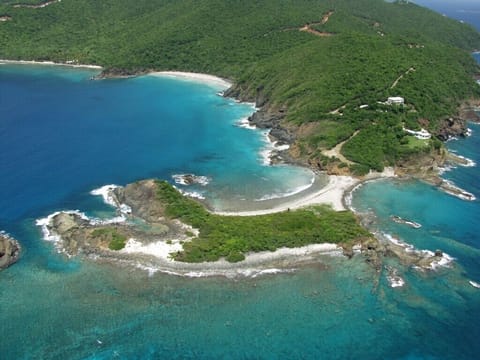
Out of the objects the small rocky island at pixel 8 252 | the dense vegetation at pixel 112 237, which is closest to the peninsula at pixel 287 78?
the dense vegetation at pixel 112 237

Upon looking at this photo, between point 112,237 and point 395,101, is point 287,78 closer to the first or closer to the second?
point 395,101

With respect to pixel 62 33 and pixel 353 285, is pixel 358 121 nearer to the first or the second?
pixel 353 285

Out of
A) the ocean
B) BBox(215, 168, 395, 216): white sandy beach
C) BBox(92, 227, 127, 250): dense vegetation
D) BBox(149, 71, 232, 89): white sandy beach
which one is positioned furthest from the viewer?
BBox(149, 71, 232, 89): white sandy beach

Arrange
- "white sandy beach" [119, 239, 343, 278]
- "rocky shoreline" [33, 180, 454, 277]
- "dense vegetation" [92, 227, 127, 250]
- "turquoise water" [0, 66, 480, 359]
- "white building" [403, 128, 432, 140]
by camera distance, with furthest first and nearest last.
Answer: "white building" [403, 128, 432, 140]
"dense vegetation" [92, 227, 127, 250]
"rocky shoreline" [33, 180, 454, 277]
"white sandy beach" [119, 239, 343, 278]
"turquoise water" [0, 66, 480, 359]

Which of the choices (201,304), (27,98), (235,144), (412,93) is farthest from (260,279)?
(27,98)

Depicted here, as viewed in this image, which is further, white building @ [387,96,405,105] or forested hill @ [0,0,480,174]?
white building @ [387,96,405,105]

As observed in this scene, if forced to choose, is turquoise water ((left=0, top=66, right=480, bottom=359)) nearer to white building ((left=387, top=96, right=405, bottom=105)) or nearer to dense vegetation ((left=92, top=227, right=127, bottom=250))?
dense vegetation ((left=92, top=227, right=127, bottom=250))

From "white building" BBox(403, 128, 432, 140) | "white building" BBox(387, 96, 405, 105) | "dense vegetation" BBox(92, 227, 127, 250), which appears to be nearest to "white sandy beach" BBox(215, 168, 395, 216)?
"white building" BBox(403, 128, 432, 140)

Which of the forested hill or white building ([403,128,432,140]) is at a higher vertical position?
the forested hill

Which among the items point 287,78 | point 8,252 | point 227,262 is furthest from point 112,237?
point 287,78
